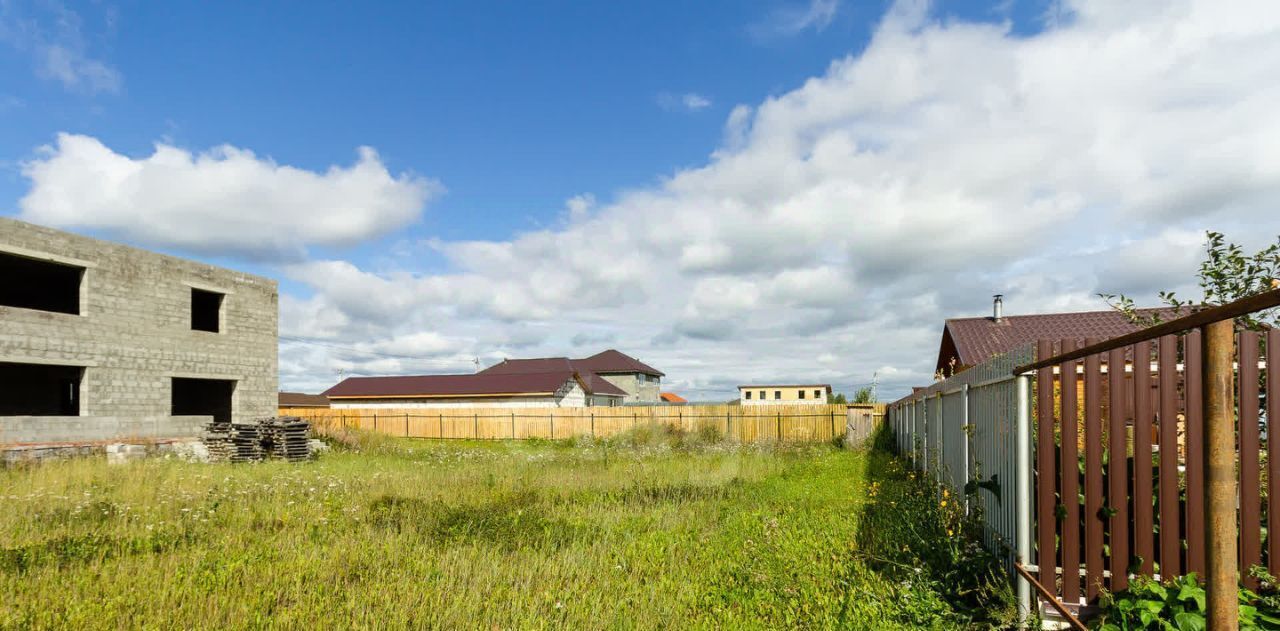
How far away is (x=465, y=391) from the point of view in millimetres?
43500

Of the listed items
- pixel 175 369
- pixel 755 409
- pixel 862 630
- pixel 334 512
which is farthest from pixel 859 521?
pixel 175 369

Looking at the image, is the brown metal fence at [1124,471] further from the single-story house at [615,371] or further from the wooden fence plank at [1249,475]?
the single-story house at [615,371]

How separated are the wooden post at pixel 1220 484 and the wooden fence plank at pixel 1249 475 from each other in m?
1.95

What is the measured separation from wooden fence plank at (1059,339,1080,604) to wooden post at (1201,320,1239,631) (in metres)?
2.00

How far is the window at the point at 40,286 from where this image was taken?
1903 cm

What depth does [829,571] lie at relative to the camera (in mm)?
6148

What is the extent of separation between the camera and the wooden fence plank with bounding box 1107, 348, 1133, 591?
155 inches

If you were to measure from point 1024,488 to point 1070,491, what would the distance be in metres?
0.41

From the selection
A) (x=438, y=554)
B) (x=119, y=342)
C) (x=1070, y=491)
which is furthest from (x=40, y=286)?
(x=1070, y=491)

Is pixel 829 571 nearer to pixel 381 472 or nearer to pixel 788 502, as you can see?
pixel 788 502

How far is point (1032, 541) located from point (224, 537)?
7.83 metres

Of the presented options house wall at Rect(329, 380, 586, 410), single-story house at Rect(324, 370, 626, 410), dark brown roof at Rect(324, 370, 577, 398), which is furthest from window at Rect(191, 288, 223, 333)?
dark brown roof at Rect(324, 370, 577, 398)

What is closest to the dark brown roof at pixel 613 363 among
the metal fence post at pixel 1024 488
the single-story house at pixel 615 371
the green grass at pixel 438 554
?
the single-story house at pixel 615 371

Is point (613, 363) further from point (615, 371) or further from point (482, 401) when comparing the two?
point (482, 401)
